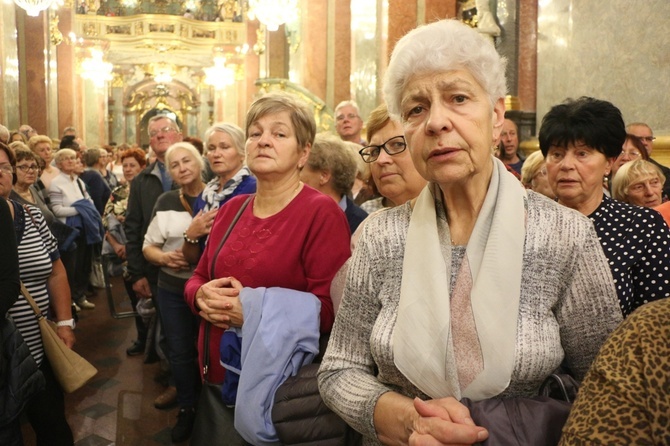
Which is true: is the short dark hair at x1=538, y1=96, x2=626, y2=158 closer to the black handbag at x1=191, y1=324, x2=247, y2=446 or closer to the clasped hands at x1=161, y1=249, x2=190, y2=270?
the black handbag at x1=191, y1=324, x2=247, y2=446

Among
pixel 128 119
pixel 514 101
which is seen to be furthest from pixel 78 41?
pixel 514 101

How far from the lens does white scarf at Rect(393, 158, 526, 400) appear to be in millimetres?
1355

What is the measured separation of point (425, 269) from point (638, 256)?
868 millimetres

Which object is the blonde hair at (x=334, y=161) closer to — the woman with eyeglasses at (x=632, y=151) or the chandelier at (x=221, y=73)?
the woman with eyeglasses at (x=632, y=151)

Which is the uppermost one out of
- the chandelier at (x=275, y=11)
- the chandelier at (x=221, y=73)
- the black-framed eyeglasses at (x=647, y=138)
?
the chandelier at (x=221, y=73)

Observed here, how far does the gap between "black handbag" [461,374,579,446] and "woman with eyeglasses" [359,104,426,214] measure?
102 centimetres

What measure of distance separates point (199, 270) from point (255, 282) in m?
0.40

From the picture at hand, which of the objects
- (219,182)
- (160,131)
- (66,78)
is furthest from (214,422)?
(66,78)

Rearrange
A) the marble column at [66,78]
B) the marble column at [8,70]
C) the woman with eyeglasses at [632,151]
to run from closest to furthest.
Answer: the woman with eyeglasses at [632,151] → the marble column at [8,70] → the marble column at [66,78]

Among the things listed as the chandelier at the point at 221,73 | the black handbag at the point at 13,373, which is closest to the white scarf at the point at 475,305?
the black handbag at the point at 13,373

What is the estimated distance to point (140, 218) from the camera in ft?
14.4

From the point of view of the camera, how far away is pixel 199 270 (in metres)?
2.60

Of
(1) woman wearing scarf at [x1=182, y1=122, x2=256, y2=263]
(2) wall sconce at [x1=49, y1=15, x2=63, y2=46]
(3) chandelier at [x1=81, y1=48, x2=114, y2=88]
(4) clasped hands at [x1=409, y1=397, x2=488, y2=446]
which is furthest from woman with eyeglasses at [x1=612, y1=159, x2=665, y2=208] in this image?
(3) chandelier at [x1=81, y1=48, x2=114, y2=88]

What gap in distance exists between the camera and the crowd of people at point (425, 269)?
4.47ft
